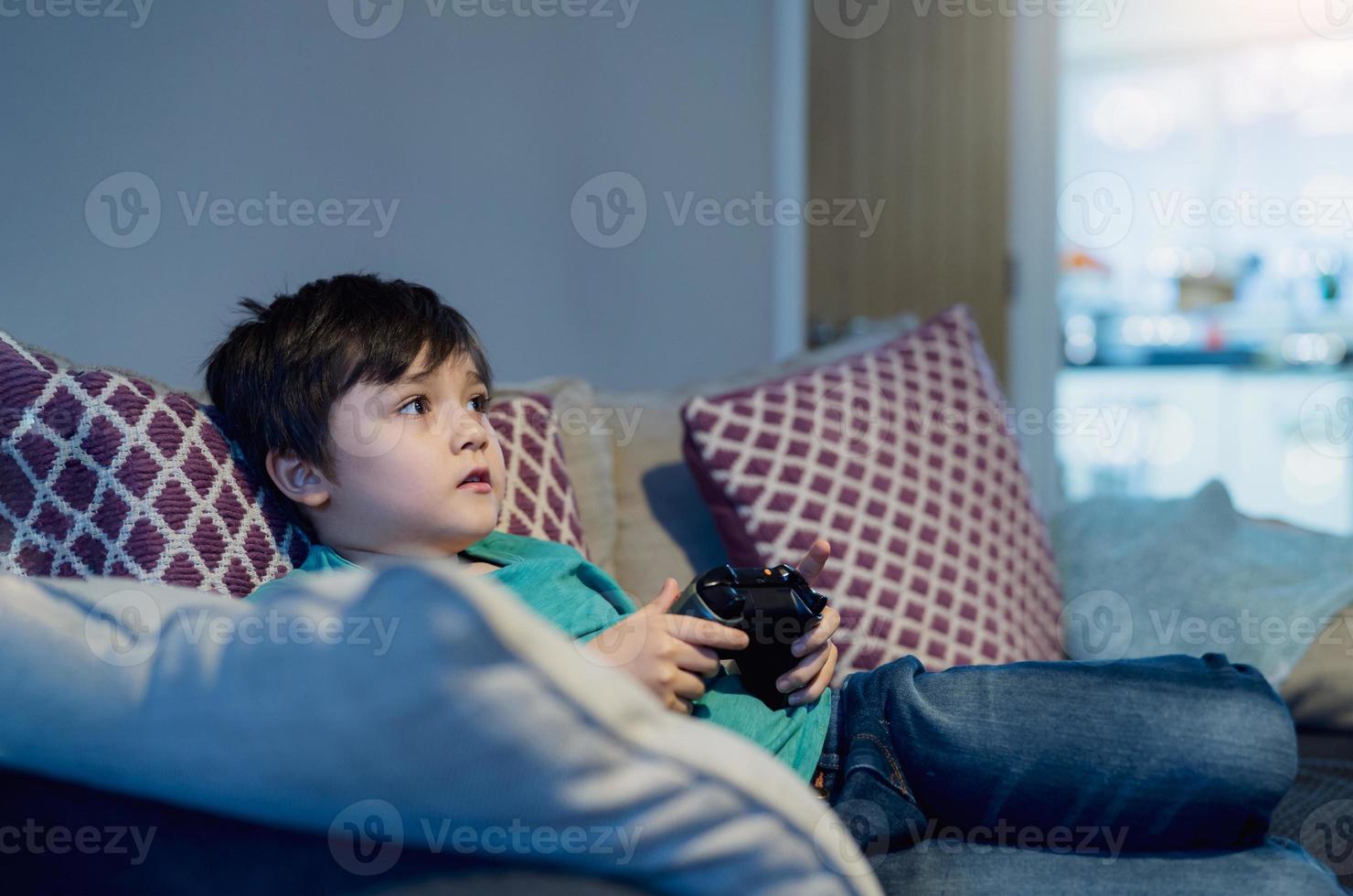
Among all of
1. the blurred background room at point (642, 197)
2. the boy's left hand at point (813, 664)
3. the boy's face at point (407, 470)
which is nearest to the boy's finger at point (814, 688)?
the boy's left hand at point (813, 664)

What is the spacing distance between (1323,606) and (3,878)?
1.53 meters

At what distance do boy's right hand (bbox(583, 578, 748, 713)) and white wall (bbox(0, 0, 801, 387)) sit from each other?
1.07 meters

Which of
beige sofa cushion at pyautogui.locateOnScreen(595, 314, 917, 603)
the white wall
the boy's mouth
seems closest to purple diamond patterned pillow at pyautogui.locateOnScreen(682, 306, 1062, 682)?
beige sofa cushion at pyautogui.locateOnScreen(595, 314, 917, 603)

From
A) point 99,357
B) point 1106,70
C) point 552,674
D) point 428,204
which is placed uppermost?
point 1106,70

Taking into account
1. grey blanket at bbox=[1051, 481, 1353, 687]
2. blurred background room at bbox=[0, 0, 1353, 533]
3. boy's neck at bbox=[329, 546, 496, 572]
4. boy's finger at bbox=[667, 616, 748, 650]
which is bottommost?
grey blanket at bbox=[1051, 481, 1353, 687]

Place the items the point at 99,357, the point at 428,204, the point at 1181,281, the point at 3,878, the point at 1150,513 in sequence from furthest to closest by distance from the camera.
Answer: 1. the point at 1181,281
2. the point at 428,204
3. the point at 1150,513
4. the point at 99,357
5. the point at 3,878

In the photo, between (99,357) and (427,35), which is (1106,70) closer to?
(427,35)

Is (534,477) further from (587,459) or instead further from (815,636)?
(815,636)

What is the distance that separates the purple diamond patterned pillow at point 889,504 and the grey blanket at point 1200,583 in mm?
78

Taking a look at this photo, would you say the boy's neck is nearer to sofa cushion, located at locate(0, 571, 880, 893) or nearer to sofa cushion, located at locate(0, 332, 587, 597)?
sofa cushion, located at locate(0, 332, 587, 597)

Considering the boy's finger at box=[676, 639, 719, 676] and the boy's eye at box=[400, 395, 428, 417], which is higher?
the boy's eye at box=[400, 395, 428, 417]

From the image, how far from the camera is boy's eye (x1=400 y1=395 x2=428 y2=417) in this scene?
115 centimetres

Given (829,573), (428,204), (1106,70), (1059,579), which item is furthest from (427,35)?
(1106,70)

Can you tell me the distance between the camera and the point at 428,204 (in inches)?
86.6
